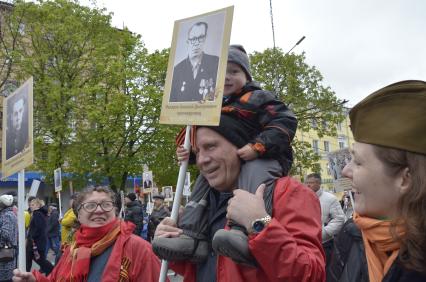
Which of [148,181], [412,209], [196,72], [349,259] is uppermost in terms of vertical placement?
[196,72]

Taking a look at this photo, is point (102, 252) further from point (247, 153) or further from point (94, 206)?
point (247, 153)

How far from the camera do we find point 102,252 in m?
3.62

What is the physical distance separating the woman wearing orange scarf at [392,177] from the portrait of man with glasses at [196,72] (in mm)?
1025

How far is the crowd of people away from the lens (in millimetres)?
1601

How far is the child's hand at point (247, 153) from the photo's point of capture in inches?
95.3

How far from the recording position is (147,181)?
754 inches

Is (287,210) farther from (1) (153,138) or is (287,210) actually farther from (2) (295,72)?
(2) (295,72)

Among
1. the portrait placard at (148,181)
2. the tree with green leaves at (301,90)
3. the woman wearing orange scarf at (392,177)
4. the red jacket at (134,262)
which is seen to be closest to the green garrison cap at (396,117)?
the woman wearing orange scarf at (392,177)

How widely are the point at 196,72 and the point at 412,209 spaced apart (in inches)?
62.0

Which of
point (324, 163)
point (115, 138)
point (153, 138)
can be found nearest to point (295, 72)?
point (153, 138)

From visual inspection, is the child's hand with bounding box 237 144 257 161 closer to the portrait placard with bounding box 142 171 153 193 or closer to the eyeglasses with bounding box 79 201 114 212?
the eyeglasses with bounding box 79 201 114 212

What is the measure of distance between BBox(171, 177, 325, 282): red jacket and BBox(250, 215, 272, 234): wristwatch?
0.10 feet

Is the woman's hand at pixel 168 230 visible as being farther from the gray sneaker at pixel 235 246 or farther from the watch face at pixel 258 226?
the watch face at pixel 258 226

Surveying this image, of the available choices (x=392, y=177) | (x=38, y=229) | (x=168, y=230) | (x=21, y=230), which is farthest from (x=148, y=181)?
(x=392, y=177)
